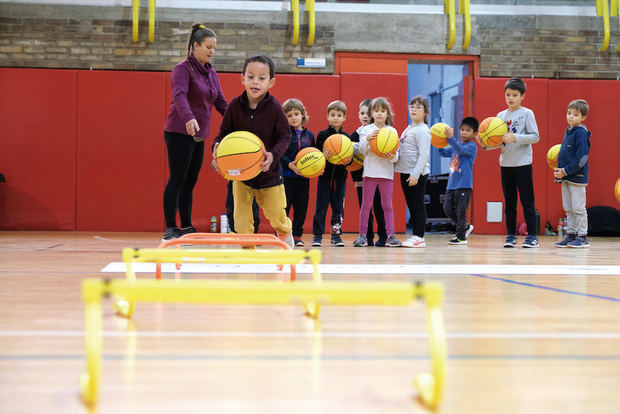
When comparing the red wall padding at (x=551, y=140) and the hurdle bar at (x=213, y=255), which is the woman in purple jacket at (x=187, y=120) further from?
the red wall padding at (x=551, y=140)

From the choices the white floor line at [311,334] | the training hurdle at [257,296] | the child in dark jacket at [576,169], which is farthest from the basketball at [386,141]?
the training hurdle at [257,296]

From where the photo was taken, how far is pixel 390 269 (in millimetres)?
3043

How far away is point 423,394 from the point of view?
0.93 m

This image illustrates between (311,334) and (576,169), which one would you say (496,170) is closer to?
(576,169)

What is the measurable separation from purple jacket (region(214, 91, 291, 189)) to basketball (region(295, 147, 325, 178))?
1.22 meters

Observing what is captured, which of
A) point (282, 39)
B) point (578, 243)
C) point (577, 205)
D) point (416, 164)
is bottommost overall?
point (578, 243)

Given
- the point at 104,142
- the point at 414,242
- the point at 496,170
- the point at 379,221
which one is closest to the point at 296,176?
the point at 379,221

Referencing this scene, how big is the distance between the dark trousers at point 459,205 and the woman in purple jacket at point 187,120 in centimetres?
250

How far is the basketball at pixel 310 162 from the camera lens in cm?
462

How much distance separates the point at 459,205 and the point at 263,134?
107 inches

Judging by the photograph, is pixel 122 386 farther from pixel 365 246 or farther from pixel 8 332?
pixel 365 246

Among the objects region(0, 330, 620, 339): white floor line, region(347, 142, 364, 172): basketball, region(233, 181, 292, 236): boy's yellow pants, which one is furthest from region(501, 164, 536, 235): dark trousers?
region(0, 330, 620, 339): white floor line

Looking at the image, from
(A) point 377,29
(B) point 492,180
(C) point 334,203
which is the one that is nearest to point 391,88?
(A) point 377,29

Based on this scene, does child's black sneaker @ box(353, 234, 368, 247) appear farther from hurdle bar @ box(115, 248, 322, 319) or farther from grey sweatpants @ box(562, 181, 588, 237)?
hurdle bar @ box(115, 248, 322, 319)
